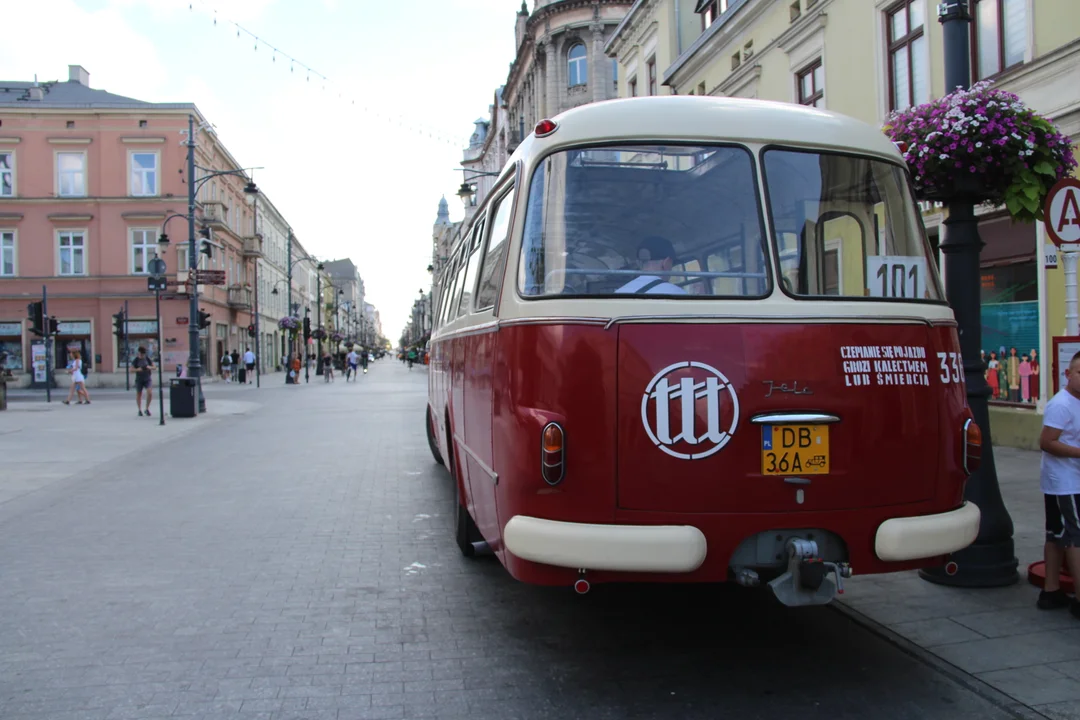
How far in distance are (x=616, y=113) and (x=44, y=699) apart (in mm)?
3841

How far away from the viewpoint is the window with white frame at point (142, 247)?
43.3 meters

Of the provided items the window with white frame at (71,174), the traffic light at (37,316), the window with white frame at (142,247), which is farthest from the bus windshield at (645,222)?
the window with white frame at (71,174)

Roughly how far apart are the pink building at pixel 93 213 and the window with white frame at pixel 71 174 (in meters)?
0.05

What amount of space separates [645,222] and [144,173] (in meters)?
44.8

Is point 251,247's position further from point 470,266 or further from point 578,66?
point 470,266

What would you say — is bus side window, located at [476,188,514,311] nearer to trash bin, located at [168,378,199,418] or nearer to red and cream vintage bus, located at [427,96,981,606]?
red and cream vintage bus, located at [427,96,981,606]

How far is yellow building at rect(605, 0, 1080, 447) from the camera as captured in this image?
11.2m

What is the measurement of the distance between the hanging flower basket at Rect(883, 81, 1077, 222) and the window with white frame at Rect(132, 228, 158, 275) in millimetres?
43231

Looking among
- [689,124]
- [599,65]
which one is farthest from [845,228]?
[599,65]

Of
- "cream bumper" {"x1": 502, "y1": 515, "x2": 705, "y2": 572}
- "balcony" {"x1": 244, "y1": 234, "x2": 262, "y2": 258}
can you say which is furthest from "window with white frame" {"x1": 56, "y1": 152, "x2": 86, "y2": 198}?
"cream bumper" {"x1": 502, "y1": 515, "x2": 705, "y2": 572}

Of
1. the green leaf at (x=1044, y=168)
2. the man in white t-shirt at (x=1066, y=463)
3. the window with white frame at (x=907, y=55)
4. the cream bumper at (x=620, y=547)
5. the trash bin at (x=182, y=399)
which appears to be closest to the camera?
the cream bumper at (x=620, y=547)

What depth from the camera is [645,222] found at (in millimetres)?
4203

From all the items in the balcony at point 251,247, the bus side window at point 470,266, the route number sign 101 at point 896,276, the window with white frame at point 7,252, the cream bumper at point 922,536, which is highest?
the balcony at point 251,247

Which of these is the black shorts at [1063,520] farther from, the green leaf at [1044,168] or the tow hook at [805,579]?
the green leaf at [1044,168]
